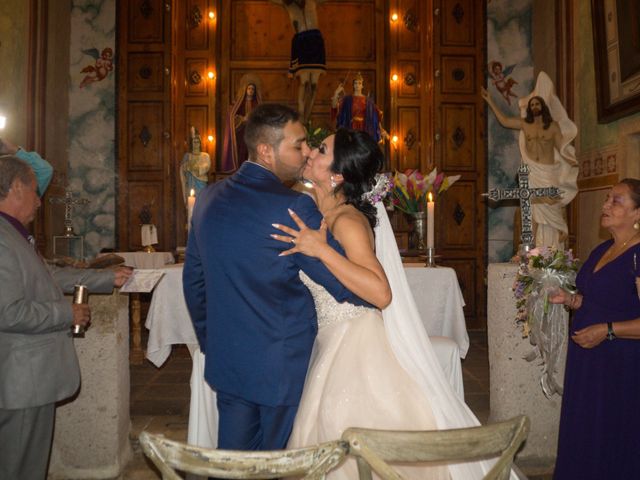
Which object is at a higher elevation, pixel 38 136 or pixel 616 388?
pixel 38 136

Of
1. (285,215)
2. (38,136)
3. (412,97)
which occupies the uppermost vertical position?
(412,97)

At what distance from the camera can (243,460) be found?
1223 mm

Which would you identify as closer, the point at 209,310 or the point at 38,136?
the point at 209,310

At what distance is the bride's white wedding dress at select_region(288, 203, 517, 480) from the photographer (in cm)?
201

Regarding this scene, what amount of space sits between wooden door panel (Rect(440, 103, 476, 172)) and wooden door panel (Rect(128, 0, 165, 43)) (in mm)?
4265

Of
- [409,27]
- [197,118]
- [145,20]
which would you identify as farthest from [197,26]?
[409,27]

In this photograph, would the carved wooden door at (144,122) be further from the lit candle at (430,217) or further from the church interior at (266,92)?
the lit candle at (430,217)

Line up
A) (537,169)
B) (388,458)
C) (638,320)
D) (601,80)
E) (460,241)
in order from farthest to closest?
(460,241) < (537,169) < (601,80) < (638,320) < (388,458)

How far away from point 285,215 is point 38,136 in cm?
634

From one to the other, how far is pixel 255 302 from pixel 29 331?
0.96 meters

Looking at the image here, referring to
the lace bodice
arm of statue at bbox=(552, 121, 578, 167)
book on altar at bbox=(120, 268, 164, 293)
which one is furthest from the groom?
arm of statue at bbox=(552, 121, 578, 167)

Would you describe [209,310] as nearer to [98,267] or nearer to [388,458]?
[388,458]

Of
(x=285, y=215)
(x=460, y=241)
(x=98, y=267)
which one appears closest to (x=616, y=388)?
(x=285, y=215)

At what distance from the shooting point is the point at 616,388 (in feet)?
8.62
